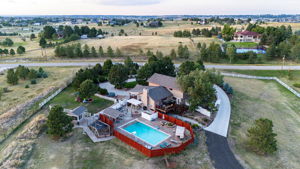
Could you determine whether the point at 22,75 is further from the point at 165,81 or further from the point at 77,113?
the point at 165,81

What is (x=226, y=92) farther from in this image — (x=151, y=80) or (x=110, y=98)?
(x=110, y=98)

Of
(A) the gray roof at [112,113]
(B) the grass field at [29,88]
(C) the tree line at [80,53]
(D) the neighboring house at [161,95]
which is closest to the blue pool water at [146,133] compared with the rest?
(A) the gray roof at [112,113]

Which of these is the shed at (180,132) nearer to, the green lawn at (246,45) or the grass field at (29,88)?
the grass field at (29,88)

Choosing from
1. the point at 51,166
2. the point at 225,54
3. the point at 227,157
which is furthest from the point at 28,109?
the point at 225,54

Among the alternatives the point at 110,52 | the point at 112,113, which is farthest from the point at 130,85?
the point at 110,52

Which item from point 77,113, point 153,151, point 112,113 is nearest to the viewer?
point 153,151

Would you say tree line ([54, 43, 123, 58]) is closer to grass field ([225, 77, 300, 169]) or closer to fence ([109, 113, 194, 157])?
grass field ([225, 77, 300, 169])

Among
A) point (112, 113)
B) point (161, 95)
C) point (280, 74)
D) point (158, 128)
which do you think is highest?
point (280, 74)
